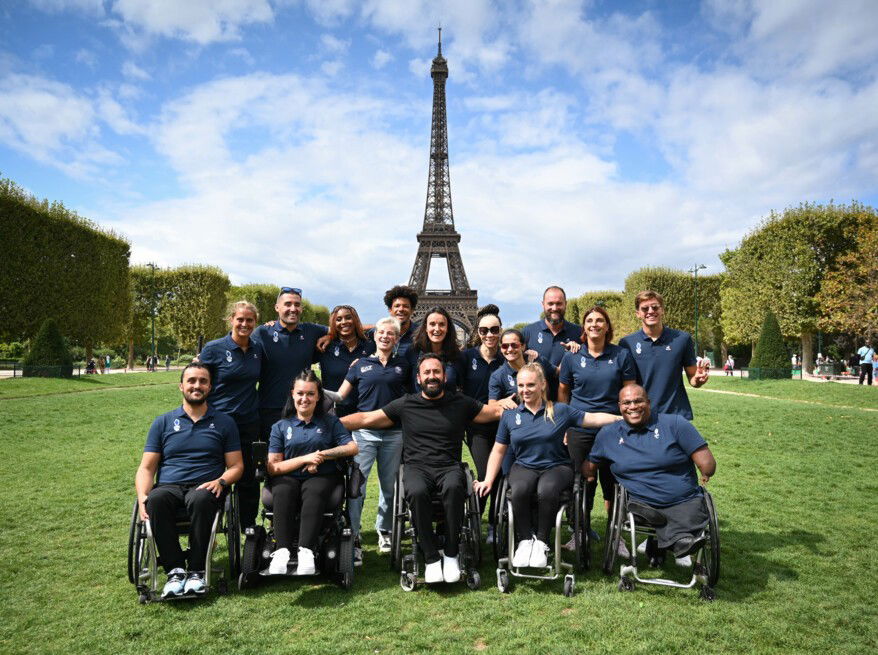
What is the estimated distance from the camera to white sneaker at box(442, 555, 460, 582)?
4.09 meters

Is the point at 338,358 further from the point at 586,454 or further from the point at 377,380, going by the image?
the point at 586,454

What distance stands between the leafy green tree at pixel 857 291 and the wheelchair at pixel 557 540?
23993mm

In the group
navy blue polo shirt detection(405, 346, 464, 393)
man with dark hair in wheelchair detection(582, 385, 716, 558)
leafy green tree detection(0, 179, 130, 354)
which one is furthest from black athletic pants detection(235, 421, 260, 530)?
leafy green tree detection(0, 179, 130, 354)

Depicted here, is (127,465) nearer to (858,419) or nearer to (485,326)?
(485,326)

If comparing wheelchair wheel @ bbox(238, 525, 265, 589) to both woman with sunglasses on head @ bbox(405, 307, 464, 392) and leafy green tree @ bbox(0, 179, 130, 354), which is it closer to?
woman with sunglasses on head @ bbox(405, 307, 464, 392)

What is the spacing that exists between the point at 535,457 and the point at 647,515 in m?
0.90

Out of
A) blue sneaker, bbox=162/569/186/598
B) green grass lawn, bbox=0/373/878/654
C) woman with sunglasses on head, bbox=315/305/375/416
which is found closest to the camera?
green grass lawn, bbox=0/373/878/654

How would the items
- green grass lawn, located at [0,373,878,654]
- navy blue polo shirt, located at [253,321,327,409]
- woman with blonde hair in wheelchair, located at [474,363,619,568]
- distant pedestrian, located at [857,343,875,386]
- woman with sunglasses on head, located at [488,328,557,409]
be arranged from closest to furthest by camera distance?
green grass lawn, located at [0,373,878,654] → woman with blonde hair in wheelchair, located at [474,363,619,568] → woman with sunglasses on head, located at [488,328,557,409] → navy blue polo shirt, located at [253,321,327,409] → distant pedestrian, located at [857,343,875,386]

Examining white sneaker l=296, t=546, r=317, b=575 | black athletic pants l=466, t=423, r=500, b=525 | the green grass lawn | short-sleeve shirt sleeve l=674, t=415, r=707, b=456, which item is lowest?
the green grass lawn

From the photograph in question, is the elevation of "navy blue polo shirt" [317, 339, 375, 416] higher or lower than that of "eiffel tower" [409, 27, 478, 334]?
lower

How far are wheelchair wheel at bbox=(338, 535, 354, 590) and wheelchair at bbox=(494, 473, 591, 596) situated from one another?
3.65 feet

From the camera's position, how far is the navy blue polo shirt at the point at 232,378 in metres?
4.61

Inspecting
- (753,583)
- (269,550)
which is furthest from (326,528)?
(753,583)

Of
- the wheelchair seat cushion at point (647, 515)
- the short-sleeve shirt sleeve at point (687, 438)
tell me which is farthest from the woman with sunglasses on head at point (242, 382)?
the short-sleeve shirt sleeve at point (687, 438)
